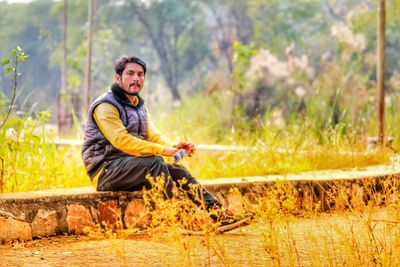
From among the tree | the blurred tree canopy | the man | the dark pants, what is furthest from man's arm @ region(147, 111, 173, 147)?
the tree

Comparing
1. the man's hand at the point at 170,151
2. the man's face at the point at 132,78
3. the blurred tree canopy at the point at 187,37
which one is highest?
the blurred tree canopy at the point at 187,37

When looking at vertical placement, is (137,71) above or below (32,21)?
below

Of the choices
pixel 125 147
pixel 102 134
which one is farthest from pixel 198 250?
pixel 102 134

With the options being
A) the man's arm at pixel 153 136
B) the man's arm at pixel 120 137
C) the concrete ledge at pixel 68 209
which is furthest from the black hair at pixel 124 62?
the concrete ledge at pixel 68 209

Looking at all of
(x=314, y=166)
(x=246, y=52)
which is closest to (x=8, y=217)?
(x=314, y=166)

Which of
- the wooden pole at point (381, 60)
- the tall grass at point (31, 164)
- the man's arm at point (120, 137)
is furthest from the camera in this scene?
the wooden pole at point (381, 60)

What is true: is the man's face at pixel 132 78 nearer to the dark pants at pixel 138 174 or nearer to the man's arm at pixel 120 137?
the man's arm at pixel 120 137

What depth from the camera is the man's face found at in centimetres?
602

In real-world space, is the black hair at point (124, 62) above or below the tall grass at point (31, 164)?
above

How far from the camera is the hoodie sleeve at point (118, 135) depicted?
5762 mm

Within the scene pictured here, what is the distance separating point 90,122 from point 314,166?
3498mm

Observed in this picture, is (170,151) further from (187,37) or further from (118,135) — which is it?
(187,37)

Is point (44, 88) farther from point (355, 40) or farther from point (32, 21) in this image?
point (355, 40)

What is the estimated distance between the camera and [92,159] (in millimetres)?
5992
